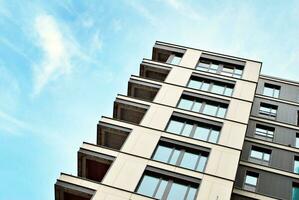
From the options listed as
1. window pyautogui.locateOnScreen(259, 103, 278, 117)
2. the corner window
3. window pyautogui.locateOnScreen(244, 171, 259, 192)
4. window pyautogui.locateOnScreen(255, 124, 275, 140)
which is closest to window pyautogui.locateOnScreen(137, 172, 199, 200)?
window pyautogui.locateOnScreen(244, 171, 259, 192)

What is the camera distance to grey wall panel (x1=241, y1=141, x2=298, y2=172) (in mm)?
32188

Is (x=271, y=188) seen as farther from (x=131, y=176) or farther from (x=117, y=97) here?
(x=117, y=97)

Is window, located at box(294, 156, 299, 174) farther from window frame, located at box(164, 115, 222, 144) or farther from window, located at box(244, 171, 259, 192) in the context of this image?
window frame, located at box(164, 115, 222, 144)

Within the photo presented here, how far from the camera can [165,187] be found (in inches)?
1003

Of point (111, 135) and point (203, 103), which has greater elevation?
point (203, 103)

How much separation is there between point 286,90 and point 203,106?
38.2 feet

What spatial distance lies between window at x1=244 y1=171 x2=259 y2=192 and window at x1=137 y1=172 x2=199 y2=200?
6.28 m

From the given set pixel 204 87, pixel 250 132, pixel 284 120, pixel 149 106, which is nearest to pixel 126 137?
pixel 149 106

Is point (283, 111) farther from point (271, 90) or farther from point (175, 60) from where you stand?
point (175, 60)

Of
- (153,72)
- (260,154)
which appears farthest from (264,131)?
(153,72)

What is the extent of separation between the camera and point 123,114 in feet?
110

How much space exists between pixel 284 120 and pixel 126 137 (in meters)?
14.4

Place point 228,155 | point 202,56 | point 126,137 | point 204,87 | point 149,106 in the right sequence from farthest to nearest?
point 202,56 → point 204,87 → point 149,106 → point 126,137 → point 228,155

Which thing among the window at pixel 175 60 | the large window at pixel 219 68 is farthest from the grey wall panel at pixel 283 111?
the window at pixel 175 60
